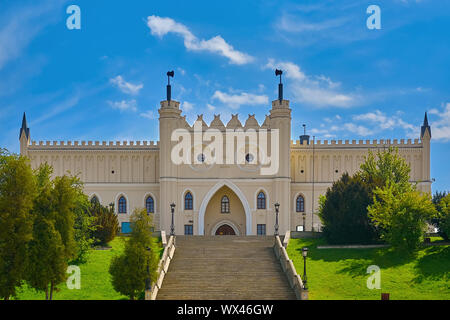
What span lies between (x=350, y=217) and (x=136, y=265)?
52.2ft

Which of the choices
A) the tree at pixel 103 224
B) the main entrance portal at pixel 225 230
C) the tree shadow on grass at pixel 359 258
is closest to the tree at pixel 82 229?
the tree at pixel 103 224

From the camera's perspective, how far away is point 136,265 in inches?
1144

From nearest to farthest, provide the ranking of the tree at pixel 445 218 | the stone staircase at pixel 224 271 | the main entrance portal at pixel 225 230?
the stone staircase at pixel 224 271
the tree at pixel 445 218
the main entrance portal at pixel 225 230

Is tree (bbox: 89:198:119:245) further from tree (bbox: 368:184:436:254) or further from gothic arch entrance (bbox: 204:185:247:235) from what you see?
tree (bbox: 368:184:436:254)

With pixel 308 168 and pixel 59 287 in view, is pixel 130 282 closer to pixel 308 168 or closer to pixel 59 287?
pixel 59 287

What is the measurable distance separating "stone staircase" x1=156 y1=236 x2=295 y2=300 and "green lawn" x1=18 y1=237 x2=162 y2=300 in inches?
111

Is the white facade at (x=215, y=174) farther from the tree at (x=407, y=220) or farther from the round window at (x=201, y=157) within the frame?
the tree at (x=407, y=220)

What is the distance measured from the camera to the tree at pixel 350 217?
129 ft

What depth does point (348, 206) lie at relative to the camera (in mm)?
39781

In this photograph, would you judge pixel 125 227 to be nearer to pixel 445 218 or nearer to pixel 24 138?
pixel 24 138

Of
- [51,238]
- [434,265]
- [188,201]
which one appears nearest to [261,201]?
[188,201]

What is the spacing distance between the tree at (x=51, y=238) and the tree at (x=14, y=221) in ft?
1.69
